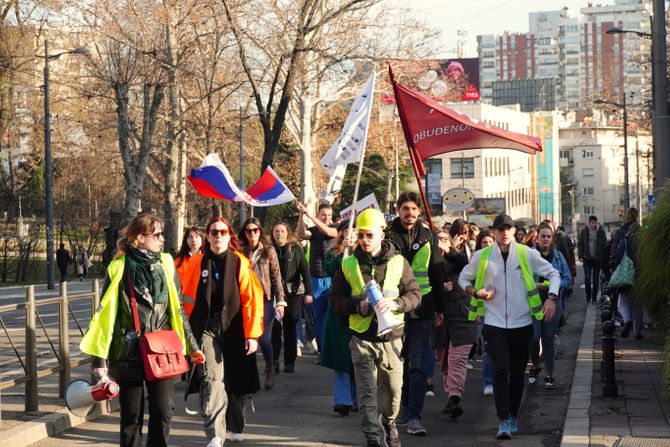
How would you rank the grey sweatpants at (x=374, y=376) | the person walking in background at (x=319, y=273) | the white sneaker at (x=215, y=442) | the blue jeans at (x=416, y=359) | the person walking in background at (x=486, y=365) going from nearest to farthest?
the grey sweatpants at (x=374, y=376)
the white sneaker at (x=215, y=442)
the blue jeans at (x=416, y=359)
the person walking in background at (x=486, y=365)
the person walking in background at (x=319, y=273)

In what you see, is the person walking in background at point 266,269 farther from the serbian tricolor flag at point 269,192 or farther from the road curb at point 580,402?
the road curb at point 580,402

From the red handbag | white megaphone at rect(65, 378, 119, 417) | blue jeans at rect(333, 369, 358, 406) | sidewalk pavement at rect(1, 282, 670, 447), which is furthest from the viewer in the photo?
blue jeans at rect(333, 369, 358, 406)

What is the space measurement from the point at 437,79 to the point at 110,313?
191 ft

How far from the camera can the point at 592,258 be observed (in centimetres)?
2398

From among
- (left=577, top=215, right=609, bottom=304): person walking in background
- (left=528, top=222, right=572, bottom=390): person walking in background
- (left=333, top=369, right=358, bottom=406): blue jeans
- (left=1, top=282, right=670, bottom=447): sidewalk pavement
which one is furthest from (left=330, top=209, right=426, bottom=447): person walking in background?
(left=577, top=215, right=609, bottom=304): person walking in background

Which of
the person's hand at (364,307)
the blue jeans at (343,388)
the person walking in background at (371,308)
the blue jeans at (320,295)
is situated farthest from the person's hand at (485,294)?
the blue jeans at (320,295)

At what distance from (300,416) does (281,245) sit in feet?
10.4

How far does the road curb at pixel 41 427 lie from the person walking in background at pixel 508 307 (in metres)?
3.27

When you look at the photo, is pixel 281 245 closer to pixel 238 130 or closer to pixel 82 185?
pixel 238 130

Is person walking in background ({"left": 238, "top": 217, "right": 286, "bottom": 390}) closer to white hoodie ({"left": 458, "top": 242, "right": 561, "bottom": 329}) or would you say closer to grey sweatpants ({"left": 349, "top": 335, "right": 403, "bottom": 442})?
white hoodie ({"left": 458, "top": 242, "right": 561, "bottom": 329})

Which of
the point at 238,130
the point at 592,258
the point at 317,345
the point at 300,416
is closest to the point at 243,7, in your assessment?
the point at 592,258

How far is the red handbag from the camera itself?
7.32 metres

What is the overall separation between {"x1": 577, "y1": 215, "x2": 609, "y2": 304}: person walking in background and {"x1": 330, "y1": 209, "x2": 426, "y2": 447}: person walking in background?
15513 mm

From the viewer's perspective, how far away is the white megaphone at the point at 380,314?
8.16 meters
